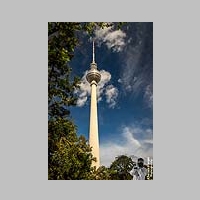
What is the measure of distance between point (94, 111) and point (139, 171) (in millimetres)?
1051

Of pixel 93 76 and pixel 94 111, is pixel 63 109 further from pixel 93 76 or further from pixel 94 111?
pixel 93 76

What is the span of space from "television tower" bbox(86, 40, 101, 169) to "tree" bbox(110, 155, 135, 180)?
25 centimetres

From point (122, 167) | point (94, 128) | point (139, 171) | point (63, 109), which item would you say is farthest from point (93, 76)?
point (139, 171)

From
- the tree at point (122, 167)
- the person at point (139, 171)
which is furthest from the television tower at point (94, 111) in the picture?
the person at point (139, 171)

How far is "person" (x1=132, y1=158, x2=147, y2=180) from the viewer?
849 cm

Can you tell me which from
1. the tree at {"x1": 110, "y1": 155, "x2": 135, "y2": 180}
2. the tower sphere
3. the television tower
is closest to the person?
the tree at {"x1": 110, "y1": 155, "x2": 135, "y2": 180}

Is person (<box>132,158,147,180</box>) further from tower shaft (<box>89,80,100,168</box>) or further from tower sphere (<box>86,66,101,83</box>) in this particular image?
tower sphere (<box>86,66,101,83</box>)

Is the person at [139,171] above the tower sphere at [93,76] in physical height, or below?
below

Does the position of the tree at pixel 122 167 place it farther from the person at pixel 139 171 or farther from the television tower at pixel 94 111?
the television tower at pixel 94 111

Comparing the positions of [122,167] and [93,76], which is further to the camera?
[93,76]

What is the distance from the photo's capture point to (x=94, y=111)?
870 cm

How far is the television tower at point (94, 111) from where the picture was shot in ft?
28.2

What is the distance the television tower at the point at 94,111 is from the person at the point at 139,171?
1.71ft
